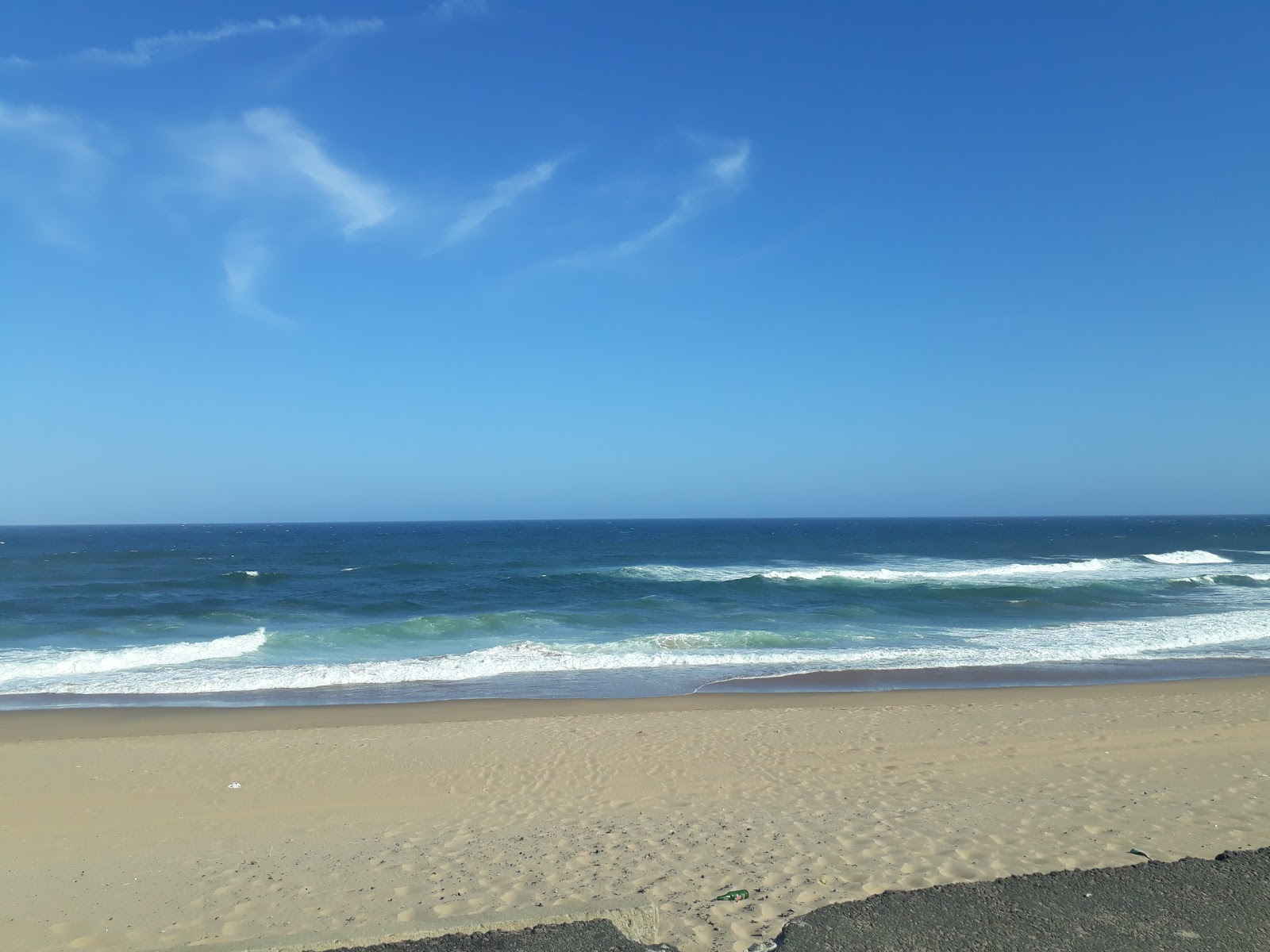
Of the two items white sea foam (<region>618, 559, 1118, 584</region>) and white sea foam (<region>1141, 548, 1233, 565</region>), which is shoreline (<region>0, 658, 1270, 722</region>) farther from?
white sea foam (<region>1141, 548, 1233, 565</region>)

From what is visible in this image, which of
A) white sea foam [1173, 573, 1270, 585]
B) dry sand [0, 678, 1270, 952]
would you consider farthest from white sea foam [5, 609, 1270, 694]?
white sea foam [1173, 573, 1270, 585]

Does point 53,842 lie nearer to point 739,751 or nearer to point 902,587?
point 739,751

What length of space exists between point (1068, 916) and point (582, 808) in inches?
162

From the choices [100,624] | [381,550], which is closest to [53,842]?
[100,624]

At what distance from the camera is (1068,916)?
14.6ft

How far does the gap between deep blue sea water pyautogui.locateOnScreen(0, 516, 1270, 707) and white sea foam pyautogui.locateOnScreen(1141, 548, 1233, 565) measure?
2022 mm

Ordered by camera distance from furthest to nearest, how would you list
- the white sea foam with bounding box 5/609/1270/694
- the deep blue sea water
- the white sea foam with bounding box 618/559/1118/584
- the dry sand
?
the white sea foam with bounding box 618/559/1118/584, the deep blue sea water, the white sea foam with bounding box 5/609/1270/694, the dry sand

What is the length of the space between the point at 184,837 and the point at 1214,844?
27.0ft

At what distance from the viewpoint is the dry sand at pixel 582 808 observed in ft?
16.8

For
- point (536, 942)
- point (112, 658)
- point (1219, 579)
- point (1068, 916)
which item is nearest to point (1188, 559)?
point (1219, 579)

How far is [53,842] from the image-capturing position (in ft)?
22.2

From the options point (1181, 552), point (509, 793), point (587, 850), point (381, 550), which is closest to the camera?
point (587, 850)

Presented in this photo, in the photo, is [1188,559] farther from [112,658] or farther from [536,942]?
[536,942]

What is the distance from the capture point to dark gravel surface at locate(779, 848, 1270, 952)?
413 cm
